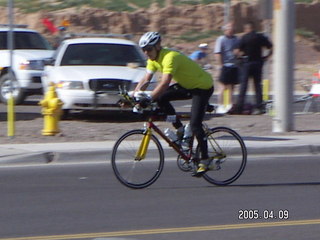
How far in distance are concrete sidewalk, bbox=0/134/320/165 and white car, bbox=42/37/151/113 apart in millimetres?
2247

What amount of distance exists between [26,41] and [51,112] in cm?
685

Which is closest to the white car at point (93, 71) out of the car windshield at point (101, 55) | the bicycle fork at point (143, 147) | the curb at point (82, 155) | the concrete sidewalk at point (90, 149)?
the car windshield at point (101, 55)

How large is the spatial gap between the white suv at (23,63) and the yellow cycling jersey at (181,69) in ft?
30.0

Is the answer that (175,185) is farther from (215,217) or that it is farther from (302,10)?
(302,10)

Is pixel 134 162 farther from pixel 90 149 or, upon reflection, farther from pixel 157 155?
pixel 90 149

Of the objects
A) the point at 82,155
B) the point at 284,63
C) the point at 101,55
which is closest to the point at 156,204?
the point at 82,155

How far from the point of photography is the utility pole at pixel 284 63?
14109 millimetres

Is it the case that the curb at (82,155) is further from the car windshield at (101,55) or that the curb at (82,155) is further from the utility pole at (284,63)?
the car windshield at (101,55)

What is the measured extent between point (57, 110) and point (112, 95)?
5.84 ft

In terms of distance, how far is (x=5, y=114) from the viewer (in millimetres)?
17047

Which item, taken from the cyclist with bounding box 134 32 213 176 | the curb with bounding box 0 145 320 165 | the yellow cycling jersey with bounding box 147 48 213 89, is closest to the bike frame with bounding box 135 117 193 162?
the cyclist with bounding box 134 32 213 176

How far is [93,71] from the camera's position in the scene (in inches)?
623

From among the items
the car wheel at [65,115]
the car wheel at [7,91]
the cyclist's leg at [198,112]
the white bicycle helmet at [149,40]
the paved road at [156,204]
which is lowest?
the paved road at [156,204]

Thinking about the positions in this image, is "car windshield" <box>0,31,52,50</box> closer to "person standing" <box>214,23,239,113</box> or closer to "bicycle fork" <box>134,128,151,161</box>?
"person standing" <box>214,23,239,113</box>
